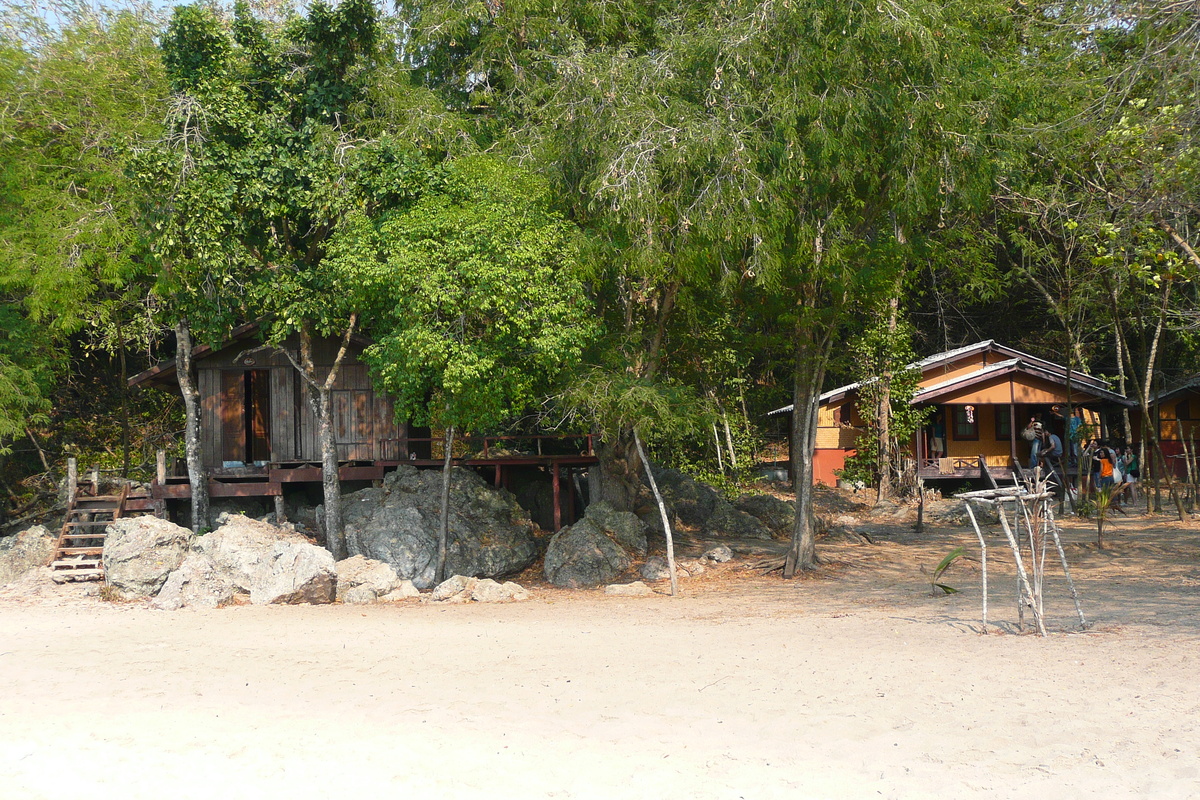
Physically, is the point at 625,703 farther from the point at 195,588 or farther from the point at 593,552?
the point at 195,588

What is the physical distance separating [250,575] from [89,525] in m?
5.41

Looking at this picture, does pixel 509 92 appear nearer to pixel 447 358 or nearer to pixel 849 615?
pixel 447 358

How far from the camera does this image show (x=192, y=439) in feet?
60.1

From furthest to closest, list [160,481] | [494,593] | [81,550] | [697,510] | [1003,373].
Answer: [1003,373]
[697,510]
[160,481]
[81,550]
[494,593]

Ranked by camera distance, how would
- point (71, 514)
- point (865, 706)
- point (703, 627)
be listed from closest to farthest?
point (865, 706) → point (703, 627) → point (71, 514)

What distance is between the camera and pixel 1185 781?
641 centimetres

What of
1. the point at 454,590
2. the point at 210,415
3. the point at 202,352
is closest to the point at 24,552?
the point at 210,415

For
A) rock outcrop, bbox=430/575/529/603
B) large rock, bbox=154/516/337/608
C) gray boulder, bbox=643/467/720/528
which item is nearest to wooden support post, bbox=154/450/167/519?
large rock, bbox=154/516/337/608

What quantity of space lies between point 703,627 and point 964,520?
12535mm

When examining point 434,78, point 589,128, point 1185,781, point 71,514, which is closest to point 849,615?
point 1185,781

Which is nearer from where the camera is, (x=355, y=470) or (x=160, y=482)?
(x=160, y=482)

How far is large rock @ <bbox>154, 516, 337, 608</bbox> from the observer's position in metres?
14.8

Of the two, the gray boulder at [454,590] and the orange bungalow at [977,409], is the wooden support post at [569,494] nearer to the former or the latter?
the gray boulder at [454,590]

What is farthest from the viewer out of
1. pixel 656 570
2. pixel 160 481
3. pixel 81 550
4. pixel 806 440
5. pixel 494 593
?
pixel 160 481
